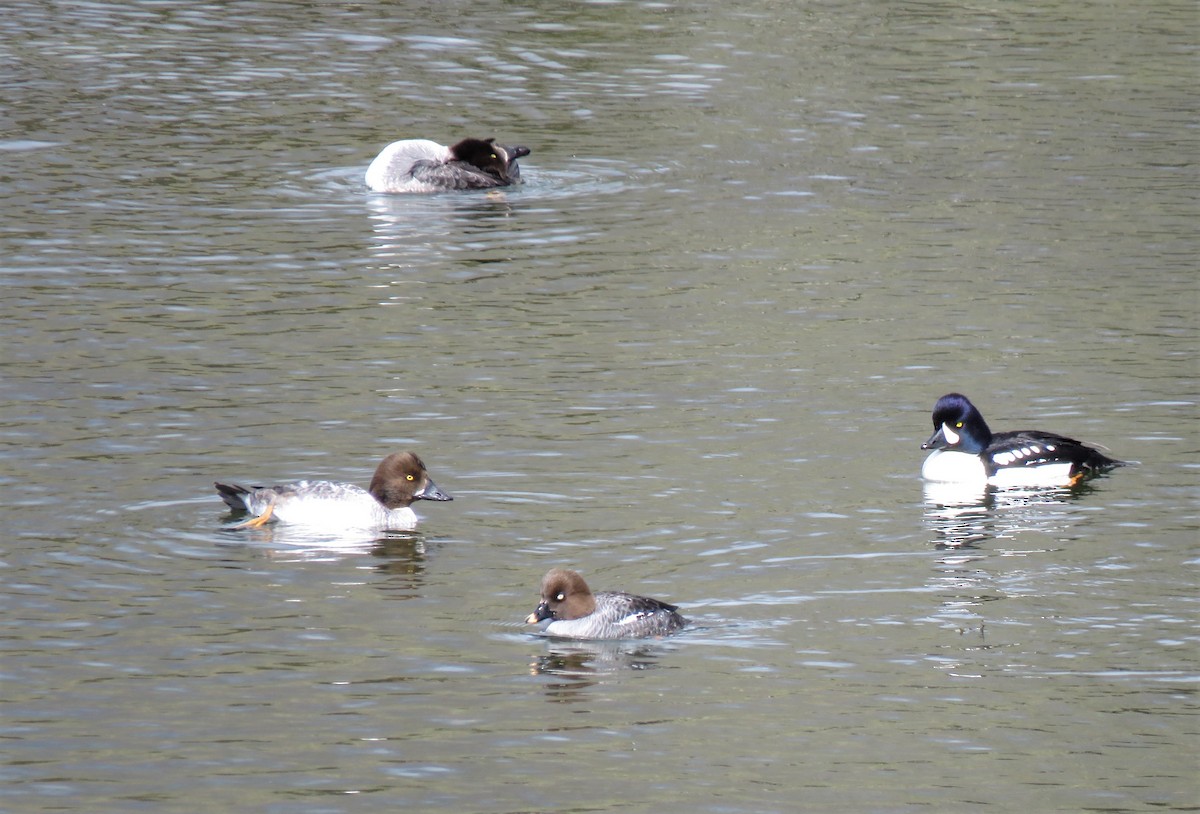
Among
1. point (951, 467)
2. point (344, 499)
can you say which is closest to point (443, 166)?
point (951, 467)

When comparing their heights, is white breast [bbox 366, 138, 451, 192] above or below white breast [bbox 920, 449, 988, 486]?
above

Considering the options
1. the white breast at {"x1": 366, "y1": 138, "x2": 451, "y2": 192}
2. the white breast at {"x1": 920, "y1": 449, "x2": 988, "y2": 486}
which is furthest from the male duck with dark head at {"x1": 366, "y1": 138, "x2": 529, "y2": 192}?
the white breast at {"x1": 920, "y1": 449, "x2": 988, "y2": 486}

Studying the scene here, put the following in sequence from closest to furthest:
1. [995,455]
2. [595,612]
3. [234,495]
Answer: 1. [595,612]
2. [234,495]
3. [995,455]

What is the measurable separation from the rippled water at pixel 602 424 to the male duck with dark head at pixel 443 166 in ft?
0.98

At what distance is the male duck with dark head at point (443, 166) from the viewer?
29750 mm

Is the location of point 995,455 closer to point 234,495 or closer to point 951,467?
point 951,467

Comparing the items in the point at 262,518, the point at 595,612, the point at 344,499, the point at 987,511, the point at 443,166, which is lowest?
the point at 987,511

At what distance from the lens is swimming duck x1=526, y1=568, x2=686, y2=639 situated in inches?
534

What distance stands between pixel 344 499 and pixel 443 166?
14.8 m

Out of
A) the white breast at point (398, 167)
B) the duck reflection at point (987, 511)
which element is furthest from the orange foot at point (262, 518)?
the white breast at point (398, 167)

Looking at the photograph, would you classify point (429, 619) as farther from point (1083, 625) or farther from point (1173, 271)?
point (1173, 271)

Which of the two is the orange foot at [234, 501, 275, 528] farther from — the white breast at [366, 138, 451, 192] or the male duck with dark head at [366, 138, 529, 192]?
the white breast at [366, 138, 451, 192]

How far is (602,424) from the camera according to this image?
1908cm

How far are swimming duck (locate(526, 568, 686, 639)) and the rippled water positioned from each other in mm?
143
